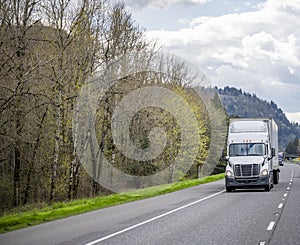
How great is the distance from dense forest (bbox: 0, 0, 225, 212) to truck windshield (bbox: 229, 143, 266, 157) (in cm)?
732

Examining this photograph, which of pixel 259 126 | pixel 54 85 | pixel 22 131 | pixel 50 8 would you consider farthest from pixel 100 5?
pixel 259 126

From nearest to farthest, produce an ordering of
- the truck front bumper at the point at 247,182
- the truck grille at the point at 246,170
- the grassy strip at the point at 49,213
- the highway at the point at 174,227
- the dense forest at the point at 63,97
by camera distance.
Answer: the highway at the point at 174,227 → the grassy strip at the point at 49,213 → the dense forest at the point at 63,97 → the truck front bumper at the point at 247,182 → the truck grille at the point at 246,170

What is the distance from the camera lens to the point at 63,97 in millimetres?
29094

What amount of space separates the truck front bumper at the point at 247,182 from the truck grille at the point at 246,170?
27 centimetres

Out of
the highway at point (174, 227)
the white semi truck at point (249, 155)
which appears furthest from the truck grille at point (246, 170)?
the highway at point (174, 227)

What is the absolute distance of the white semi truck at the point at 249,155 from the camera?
99.9 feet

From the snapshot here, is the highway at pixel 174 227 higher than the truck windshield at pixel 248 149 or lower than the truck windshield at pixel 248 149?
lower

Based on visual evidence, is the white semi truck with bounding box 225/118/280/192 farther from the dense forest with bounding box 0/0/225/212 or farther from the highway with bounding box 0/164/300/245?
the highway with bounding box 0/164/300/245

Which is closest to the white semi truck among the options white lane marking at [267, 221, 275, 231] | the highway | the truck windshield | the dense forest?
the truck windshield

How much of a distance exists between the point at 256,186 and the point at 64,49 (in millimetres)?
12903

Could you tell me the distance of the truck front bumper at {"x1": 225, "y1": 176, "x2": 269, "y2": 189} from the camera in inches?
1188

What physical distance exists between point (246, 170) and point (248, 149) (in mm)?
1457

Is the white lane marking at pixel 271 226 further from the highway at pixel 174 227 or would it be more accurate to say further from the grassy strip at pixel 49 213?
the grassy strip at pixel 49 213

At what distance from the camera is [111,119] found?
34.3 metres
